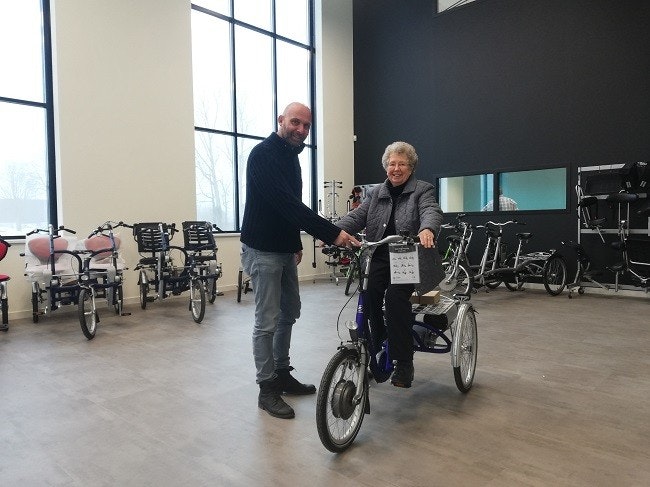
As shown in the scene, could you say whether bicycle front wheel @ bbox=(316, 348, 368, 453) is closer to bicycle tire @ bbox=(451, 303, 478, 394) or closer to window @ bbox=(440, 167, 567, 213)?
bicycle tire @ bbox=(451, 303, 478, 394)

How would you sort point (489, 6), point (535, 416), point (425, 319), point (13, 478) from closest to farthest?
point (13, 478) → point (535, 416) → point (425, 319) → point (489, 6)

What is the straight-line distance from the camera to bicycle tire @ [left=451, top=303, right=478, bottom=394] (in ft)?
9.00

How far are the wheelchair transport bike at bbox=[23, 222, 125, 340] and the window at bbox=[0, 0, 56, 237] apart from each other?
0.56 metres

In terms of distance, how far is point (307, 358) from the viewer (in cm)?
379

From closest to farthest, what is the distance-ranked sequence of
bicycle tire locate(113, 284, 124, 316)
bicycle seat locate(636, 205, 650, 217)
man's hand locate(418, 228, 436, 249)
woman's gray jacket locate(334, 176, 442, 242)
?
man's hand locate(418, 228, 436, 249)
woman's gray jacket locate(334, 176, 442, 242)
bicycle tire locate(113, 284, 124, 316)
bicycle seat locate(636, 205, 650, 217)

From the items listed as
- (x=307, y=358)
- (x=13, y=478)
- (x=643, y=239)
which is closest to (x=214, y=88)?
(x=307, y=358)

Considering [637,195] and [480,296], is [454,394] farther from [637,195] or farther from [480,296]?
[637,195]

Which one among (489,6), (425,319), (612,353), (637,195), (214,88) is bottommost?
(612,353)

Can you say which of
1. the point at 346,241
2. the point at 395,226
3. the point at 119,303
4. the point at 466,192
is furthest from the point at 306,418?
the point at 466,192

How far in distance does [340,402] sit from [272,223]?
37.6 inches

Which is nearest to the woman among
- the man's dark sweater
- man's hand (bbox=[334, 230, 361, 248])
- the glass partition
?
man's hand (bbox=[334, 230, 361, 248])

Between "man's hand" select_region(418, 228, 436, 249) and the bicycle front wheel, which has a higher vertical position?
"man's hand" select_region(418, 228, 436, 249)

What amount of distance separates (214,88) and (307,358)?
20.0ft

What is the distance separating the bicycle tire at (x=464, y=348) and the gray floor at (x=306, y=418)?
10 cm
